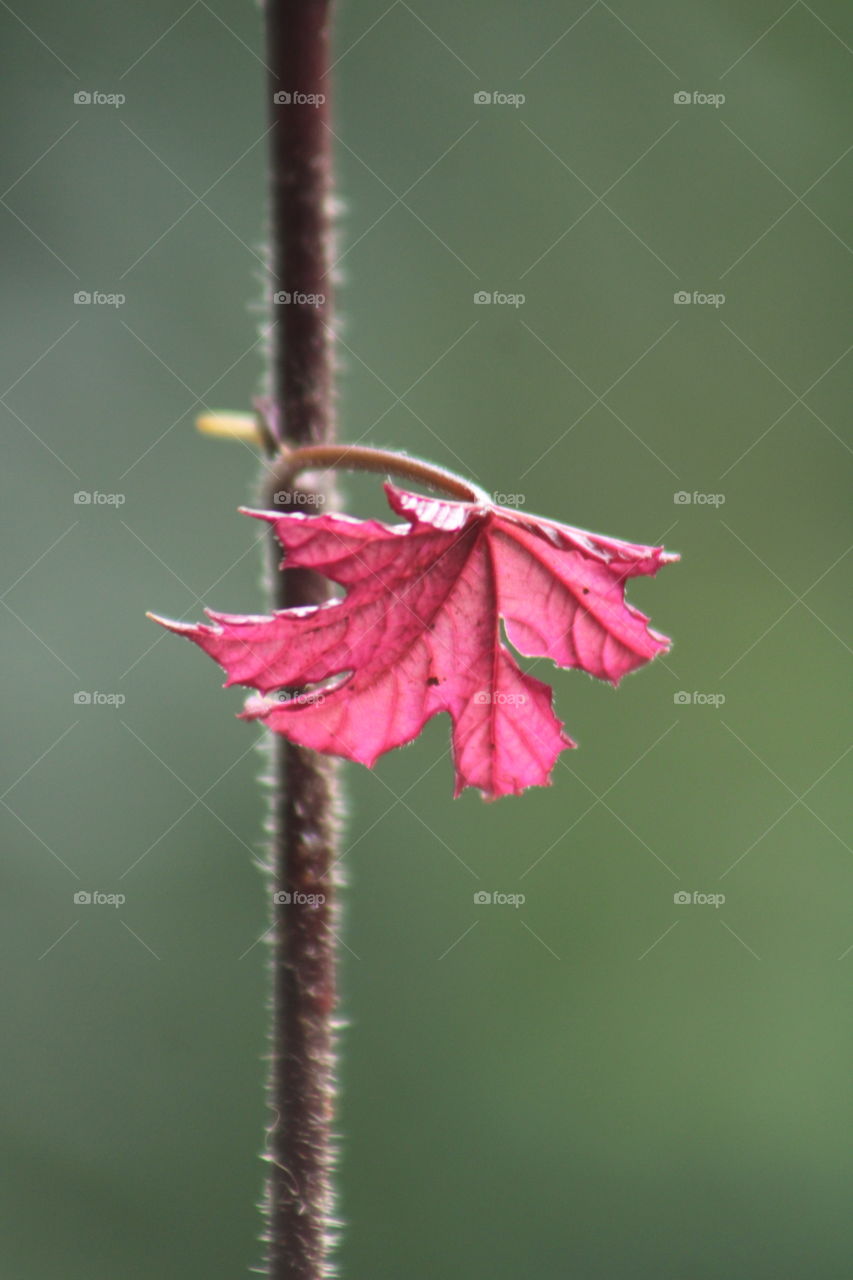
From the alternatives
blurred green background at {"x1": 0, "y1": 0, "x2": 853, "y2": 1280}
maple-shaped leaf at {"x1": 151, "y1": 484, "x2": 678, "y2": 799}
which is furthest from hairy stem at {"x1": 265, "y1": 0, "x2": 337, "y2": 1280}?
blurred green background at {"x1": 0, "y1": 0, "x2": 853, "y2": 1280}

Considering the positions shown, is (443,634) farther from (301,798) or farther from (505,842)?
(505,842)

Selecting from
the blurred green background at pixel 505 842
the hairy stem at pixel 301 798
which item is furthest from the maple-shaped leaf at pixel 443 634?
the blurred green background at pixel 505 842

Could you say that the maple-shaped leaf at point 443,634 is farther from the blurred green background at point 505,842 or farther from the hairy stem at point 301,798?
the blurred green background at point 505,842

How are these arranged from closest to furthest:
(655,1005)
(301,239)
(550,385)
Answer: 1. (301,239)
2. (655,1005)
3. (550,385)

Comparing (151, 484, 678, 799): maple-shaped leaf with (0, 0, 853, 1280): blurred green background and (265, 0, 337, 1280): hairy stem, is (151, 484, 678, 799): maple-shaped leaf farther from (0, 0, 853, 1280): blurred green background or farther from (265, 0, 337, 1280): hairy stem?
(0, 0, 853, 1280): blurred green background

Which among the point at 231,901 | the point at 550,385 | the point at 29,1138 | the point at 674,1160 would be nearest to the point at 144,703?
the point at 231,901

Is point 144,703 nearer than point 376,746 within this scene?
No

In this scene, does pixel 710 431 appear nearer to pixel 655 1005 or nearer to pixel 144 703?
pixel 655 1005

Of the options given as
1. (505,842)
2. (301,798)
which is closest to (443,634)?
(301,798)
